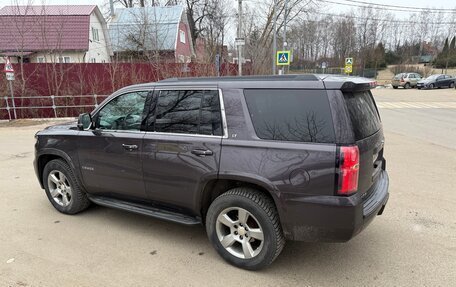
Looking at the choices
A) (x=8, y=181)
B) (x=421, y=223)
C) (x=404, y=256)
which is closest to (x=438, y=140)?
(x=421, y=223)

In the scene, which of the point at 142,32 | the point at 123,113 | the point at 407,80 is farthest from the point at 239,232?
the point at 407,80

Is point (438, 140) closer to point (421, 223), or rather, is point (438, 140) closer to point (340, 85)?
point (421, 223)

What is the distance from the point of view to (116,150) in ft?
12.7

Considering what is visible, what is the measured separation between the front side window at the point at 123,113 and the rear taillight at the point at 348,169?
2193mm

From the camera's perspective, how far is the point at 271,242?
3.06 m

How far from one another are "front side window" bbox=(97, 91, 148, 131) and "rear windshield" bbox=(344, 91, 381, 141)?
218 cm

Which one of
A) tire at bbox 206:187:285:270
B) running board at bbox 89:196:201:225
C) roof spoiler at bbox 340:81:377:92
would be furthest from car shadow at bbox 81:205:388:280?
roof spoiler at bbox 340:81:377:92

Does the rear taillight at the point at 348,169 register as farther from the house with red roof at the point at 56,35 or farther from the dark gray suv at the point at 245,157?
the house with red roof at the point at 56,35

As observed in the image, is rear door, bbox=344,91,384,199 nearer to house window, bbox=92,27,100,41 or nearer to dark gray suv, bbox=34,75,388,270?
dark gray suv, bbox=34,75,388,270

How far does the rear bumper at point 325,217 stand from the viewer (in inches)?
109

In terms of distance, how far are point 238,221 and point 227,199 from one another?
0.24 meters

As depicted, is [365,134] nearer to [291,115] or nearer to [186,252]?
[291,115]

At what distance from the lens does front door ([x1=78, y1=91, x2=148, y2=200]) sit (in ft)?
12.4

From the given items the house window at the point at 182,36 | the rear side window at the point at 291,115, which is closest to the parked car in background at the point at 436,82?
the house window at the point at 182,36
